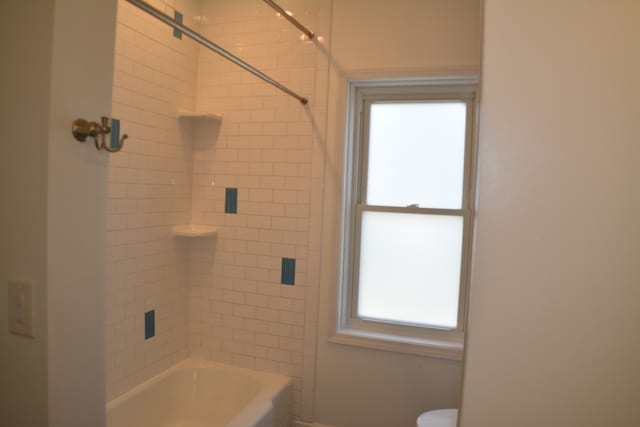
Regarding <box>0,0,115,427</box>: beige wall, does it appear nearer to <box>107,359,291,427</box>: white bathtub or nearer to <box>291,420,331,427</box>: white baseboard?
<box>107,359,291,427</box>: white bathtub

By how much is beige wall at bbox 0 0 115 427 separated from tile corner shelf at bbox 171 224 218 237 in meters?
1.23

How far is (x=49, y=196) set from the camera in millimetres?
930

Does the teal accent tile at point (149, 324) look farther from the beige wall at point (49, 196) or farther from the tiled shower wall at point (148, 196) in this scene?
the beige wall at point (49, 196)

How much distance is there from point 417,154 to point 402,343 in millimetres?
1015

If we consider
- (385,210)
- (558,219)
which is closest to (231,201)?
(385,210)

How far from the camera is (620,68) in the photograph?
83 cm

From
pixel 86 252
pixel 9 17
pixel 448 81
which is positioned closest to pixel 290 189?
pixel 448 81

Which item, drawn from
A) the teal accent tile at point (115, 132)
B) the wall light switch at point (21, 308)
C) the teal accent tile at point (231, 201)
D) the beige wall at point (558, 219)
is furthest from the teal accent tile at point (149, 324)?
the beige wall at point (558, 219)

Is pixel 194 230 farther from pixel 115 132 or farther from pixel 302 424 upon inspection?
pixel 302 424

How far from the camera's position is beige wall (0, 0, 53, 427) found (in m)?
0.93

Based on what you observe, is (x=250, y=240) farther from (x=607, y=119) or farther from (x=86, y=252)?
(x=607, y=119)

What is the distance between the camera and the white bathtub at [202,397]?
6.77 ft

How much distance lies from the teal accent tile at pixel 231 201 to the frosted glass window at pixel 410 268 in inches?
29.7

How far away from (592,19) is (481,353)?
0.74 meters
